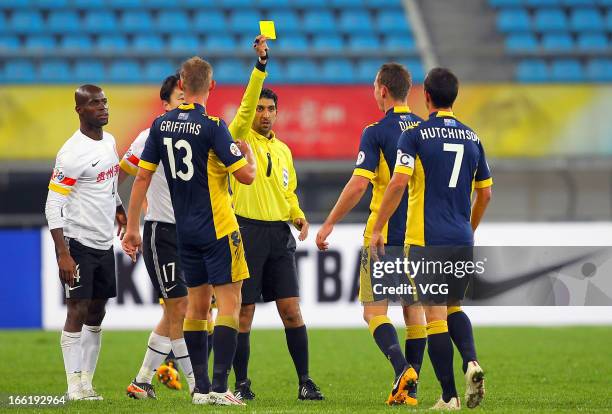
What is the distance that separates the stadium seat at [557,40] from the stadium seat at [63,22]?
8130 millimetres

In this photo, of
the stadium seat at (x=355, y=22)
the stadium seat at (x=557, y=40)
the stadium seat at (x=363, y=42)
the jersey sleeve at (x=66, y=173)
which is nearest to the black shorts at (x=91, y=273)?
the jersey sleeve at (x=66, y=173)

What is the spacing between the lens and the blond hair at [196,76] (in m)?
6.82

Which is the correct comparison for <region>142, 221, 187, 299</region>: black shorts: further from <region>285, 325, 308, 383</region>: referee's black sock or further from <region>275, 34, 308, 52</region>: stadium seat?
<region>275, 34, 308, 52</region>: stadium seat

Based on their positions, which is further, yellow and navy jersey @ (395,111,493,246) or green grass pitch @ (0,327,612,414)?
green grass pitch @ (0,327,612,414)

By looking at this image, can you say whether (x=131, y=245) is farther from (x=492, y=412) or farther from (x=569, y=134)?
(x=569, y=134)

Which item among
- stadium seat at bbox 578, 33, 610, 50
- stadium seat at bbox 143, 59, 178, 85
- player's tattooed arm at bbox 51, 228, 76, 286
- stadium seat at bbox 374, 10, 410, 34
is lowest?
player's tattooed arm at bbox 51, 228, 76, 286

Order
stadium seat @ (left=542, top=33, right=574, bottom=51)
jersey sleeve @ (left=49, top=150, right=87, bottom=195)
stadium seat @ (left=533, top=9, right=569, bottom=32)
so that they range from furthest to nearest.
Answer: stadium seat @ (left=533, top=9, right=569, bottom=32) → stadium seat @ (left=542, top=33, right=574, bottom=51) → jersey sleeve @ (left=49, top=150, right=87, bottom=195)

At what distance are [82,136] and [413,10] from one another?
13259mm

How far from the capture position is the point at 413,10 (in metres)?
20.0

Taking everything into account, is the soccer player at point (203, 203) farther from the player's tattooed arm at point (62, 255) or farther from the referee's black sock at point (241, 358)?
the referee's black sock at point (241, 358)

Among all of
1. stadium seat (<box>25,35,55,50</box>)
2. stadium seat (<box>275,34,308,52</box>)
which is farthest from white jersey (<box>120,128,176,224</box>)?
stadium seat (<box>25,35,55,50</box>)

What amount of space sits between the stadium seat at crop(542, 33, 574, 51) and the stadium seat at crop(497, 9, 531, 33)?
0.38 m

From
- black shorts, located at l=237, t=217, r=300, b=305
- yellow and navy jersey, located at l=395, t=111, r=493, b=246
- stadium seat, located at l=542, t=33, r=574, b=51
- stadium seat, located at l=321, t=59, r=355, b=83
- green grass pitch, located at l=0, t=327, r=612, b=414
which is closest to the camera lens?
yellow and navy jersey, located at l=395, t=111, r=493, b=246

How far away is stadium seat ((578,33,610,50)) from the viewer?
19.6m
